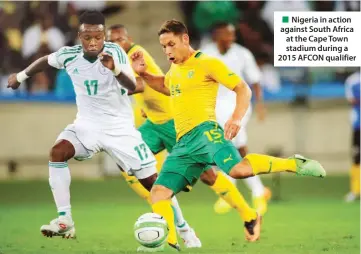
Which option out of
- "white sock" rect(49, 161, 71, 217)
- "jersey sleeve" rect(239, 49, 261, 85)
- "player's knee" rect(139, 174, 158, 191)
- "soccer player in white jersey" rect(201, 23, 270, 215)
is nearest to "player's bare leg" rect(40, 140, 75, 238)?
"white sock" rect(49, 161, 71, 217)

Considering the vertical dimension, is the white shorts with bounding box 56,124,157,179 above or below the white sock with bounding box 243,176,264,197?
above

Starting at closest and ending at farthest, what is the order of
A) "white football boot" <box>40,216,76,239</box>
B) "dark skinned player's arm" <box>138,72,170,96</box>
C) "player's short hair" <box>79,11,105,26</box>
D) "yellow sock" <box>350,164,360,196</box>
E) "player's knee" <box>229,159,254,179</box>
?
"player's knee" <box>229,159,254,179</box> < "white football boot" <box>40,216,76,239</box> < "player's short hair" <box>79,11,105,26</box> < "dark skinned player's arm" <box>138,72,170,96</box> < "yellow sock" <box>350,164,360,196</box>

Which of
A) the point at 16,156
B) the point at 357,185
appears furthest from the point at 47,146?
the point at 357,185

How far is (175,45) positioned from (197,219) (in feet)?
12.6

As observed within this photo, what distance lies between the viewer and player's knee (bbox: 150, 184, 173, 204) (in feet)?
30.3

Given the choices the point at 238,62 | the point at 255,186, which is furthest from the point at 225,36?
the point at 255,186

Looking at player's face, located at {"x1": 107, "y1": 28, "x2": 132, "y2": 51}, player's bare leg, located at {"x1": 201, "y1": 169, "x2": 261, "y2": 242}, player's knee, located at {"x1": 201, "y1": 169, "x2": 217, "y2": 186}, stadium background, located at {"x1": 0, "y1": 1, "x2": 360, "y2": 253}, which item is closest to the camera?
player's bare leg, located at {"x1": 201, "y1": 169, "x2": 261, "y2": 242}

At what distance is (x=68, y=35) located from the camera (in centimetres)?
1855

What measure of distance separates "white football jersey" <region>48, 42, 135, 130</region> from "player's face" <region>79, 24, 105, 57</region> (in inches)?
5.4

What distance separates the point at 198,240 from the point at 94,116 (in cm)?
148

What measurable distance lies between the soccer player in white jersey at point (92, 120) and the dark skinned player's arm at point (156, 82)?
0.26m

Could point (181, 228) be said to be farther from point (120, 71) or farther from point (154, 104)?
point (120, 71)

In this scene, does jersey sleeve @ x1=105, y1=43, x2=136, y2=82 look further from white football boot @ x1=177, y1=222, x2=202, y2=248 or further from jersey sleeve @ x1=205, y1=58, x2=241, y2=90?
white football boot @ x1=177, y1=222, x2=202, y2=248

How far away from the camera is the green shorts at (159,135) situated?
11.0 meters
